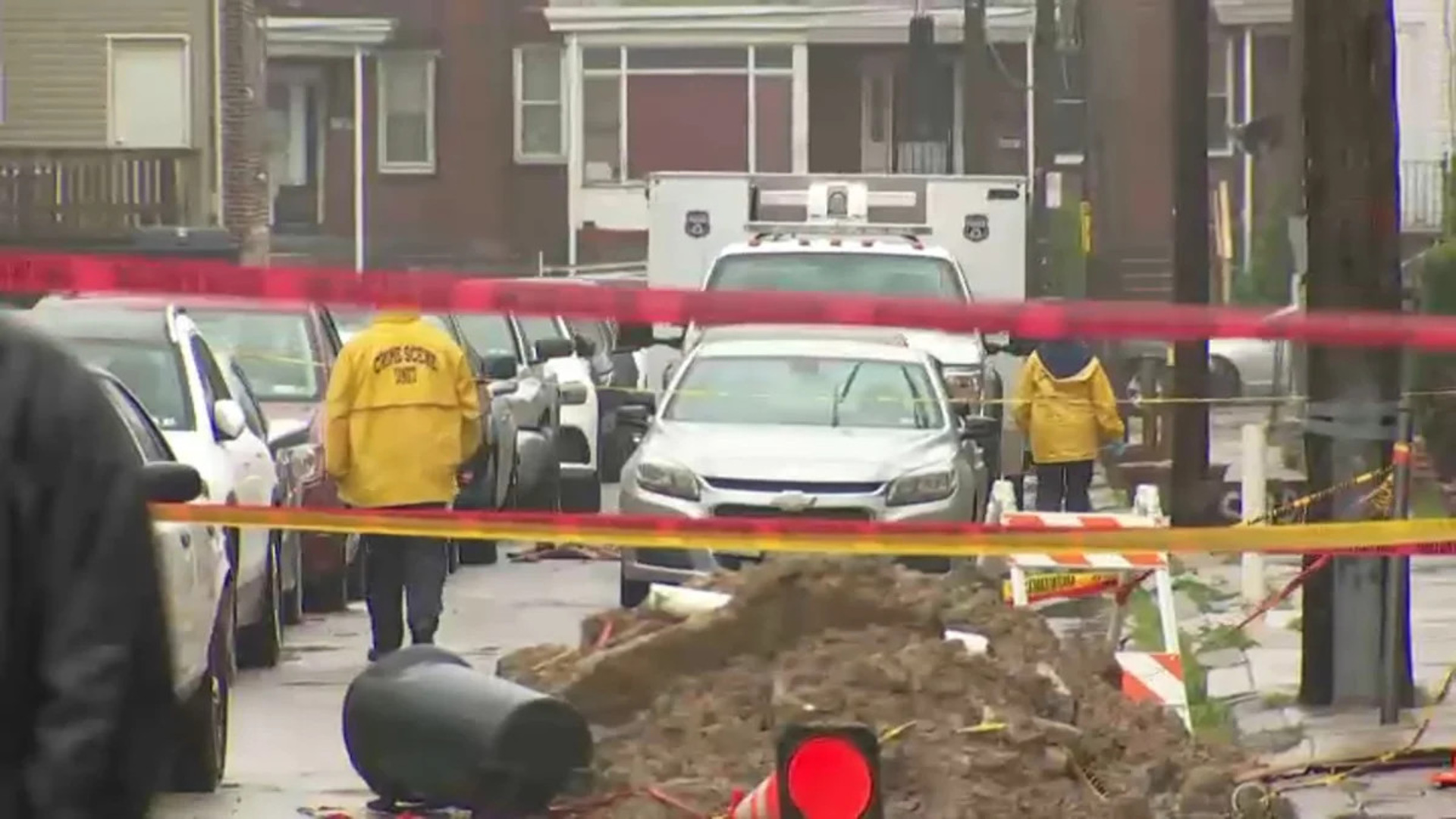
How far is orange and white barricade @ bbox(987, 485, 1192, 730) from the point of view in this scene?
10109 mm

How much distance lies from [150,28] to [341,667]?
3063 cm

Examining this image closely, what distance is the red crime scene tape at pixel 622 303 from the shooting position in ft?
19.9

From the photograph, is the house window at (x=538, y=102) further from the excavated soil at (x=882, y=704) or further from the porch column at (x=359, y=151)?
the excavated soil at (x=882, y=704)

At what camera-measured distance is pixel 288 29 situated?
157 feet

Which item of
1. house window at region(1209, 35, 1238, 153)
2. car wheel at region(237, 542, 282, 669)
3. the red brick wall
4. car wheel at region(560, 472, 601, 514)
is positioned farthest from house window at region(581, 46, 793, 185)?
car wheel at region(237, 542, 282, 669)

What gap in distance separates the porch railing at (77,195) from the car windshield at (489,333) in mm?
19832

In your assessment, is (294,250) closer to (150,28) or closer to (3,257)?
(150,28)

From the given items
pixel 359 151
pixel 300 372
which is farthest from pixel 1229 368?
pixel 300 372

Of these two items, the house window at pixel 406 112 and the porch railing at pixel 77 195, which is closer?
the porch railing at pixel 77 195

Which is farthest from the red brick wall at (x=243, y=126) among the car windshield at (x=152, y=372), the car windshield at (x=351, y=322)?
the car windshield at (x=152, y=372)

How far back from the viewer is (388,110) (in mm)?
48281

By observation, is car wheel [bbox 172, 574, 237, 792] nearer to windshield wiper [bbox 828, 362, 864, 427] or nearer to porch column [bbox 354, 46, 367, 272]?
windshield wiper [bbox 828, 362, 864, 427]

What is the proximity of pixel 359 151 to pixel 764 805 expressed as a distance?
42562 millimetres

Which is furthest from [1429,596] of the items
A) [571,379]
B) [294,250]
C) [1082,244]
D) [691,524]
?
[294,250]
